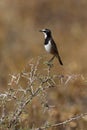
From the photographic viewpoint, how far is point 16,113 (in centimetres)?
514

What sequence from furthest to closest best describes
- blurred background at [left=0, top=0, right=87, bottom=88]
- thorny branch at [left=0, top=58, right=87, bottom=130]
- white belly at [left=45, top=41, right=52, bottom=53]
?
1. blurred background at [left=0, top=0, right=87, bottom=88]
2. white belly at [left=45, top=41, right=52, bottom=53]
3. thorny branch at [left=0, top=58, right=87, bottom=130]

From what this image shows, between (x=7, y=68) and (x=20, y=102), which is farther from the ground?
(x=7, y=68)

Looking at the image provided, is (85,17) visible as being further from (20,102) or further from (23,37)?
(20,102)

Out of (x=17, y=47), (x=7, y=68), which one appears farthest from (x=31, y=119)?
(x=17, y=47)

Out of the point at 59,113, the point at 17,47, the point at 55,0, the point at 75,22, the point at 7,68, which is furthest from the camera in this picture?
the point at 55,0

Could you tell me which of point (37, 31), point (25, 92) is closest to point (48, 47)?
point (25, 92)

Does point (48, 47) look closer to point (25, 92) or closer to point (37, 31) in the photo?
point (25, 92)

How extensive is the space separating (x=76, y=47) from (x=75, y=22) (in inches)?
95.6

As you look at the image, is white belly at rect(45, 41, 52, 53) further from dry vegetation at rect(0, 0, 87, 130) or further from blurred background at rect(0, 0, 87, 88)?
blurred background at rect(0, 0, 87, 88)

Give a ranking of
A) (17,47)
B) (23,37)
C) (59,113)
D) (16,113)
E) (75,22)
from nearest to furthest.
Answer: (16,113) < (59,113) < (17,47) < (23,37) < (75,22)

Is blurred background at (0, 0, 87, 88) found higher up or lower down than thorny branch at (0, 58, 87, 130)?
higher up

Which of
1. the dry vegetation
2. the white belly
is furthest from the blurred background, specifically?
the white belly

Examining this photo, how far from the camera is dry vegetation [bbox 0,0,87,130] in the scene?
203 inches

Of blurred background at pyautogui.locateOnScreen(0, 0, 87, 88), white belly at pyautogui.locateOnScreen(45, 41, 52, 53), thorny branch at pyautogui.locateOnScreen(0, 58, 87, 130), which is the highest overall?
blurred background at pyautogui.locateOnScreen(0, 0, 87, 88)
